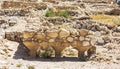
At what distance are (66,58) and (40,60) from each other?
0.93 m

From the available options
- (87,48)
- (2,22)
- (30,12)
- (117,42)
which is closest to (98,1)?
(30,12)

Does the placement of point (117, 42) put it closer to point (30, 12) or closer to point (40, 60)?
point (40, 60)

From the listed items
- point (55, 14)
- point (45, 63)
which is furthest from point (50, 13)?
point (45, 63)

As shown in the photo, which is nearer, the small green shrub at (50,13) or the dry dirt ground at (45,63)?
the dry dirt ground at (45,63)

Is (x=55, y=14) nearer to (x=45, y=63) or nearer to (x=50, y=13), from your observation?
(x=50, y=13)

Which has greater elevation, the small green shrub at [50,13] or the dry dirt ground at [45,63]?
the dry dirt ground at [45,63]

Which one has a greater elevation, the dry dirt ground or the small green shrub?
the dry dirt ground

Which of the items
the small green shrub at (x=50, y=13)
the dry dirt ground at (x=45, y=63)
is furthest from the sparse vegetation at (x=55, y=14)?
the dry dirt ground at (x=45, y=63)

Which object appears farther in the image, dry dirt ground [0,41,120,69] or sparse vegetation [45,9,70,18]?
sparse vegetation [45,9,70,18]

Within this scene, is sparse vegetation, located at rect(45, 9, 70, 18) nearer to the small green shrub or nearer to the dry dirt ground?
the small green shrub

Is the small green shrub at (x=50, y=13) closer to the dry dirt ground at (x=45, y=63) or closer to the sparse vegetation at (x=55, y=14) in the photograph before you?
the sparse vegetation at (x=55, y=14)

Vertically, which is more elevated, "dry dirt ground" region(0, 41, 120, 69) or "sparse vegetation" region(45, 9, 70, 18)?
"dry dirt ground" region(0, 41, 120, 69)

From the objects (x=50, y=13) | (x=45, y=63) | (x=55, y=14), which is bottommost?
(x=55, y=14)

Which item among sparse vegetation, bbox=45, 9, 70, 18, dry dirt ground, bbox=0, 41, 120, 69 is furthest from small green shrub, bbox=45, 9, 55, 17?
dry dirt ground, bbox=0, 41, 120, 69
